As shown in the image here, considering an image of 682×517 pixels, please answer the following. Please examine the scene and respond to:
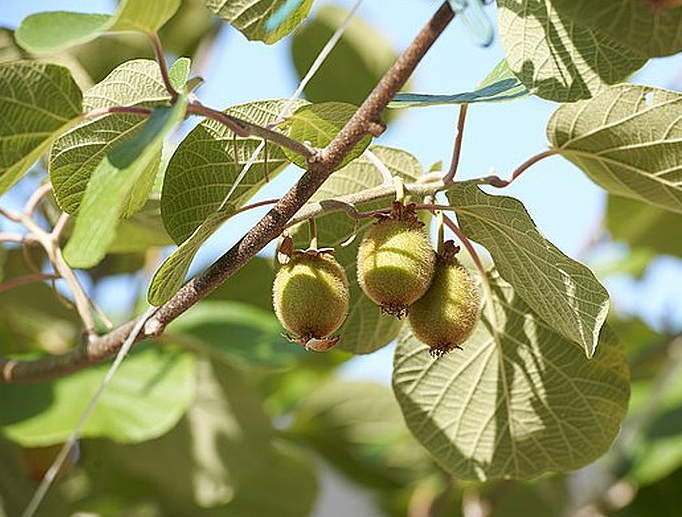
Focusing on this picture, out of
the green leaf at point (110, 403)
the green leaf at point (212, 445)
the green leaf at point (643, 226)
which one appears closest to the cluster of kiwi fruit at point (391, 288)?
the green leaf at point (110, 403)

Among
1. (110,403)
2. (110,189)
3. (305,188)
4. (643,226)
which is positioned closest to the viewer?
(110,189)

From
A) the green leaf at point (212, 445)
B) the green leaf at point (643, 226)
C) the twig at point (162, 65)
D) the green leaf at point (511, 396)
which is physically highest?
the twig at point (162, 65)

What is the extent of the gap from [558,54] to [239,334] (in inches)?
38.7

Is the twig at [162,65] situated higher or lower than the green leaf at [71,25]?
lower

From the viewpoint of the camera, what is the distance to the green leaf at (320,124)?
0.87 metres

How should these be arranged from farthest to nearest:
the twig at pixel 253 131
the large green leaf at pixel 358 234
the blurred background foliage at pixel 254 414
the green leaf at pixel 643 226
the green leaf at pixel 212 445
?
the green leaf at pixel 643 226 → the green leaf at pixel 212 445 → the blurred background foliage at pixel 254 414 → the large green leaf at pixel 358 234 → the twig at pixel 253 131

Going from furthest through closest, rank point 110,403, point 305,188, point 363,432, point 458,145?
point 363,432 < point 110,403 < point 458,145 < point 305,188

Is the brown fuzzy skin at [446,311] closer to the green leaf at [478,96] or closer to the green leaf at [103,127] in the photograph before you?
the green leaf at [478,96]

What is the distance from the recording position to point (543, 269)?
88 centimetres

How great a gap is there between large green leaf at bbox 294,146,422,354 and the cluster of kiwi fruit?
0.17 m

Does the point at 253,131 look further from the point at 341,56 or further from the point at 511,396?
the point at 341,56

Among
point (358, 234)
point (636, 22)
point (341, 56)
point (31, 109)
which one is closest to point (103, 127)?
point (31, 109)

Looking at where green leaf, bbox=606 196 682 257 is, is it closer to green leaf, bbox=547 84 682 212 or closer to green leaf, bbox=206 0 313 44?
green leaf, bbox=547 84 682 212

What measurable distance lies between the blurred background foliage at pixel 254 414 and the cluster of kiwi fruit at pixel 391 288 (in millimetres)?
548
